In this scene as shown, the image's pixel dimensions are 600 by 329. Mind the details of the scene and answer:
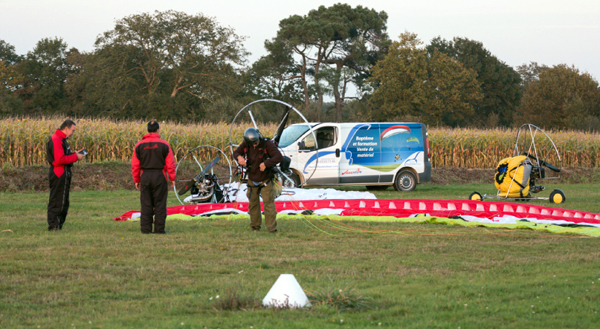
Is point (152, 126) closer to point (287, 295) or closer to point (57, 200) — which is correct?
point (57, 200)

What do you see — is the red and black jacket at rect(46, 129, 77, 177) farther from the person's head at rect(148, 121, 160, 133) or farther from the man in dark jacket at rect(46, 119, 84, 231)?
the person's head at rect(148, 121, 160, 133)

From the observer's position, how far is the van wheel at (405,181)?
20.0 metres

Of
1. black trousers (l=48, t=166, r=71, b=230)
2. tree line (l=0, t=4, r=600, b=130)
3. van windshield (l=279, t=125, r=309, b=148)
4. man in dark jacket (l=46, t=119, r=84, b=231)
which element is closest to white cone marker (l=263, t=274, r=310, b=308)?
man in dark jacket (l=46, t=119, r=84, b=231)

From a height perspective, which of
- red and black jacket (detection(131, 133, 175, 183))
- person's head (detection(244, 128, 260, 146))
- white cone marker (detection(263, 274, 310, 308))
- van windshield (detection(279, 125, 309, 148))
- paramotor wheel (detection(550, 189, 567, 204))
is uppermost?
van windshield (detection(279, 125, 309, 148))

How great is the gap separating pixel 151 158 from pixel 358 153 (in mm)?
10257

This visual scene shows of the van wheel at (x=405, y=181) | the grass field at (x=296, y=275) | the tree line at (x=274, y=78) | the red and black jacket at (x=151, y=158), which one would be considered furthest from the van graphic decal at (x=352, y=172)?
the tree line at (x=274, y=78)

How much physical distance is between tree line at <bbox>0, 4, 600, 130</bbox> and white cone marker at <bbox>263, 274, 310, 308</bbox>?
37.5 metres

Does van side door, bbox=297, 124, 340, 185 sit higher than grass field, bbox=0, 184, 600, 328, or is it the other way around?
van side door, bbox=297, 124, 340, 185

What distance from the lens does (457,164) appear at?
29.4 m

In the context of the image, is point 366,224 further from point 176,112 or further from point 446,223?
point 176,112

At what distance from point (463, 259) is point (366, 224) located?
379 centimetres

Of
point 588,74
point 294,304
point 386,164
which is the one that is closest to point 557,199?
point 386,164

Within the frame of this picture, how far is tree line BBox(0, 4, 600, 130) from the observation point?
159 ft

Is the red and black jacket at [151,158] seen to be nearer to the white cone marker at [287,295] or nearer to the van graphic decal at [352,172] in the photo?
the white cone marker at [287,295]
